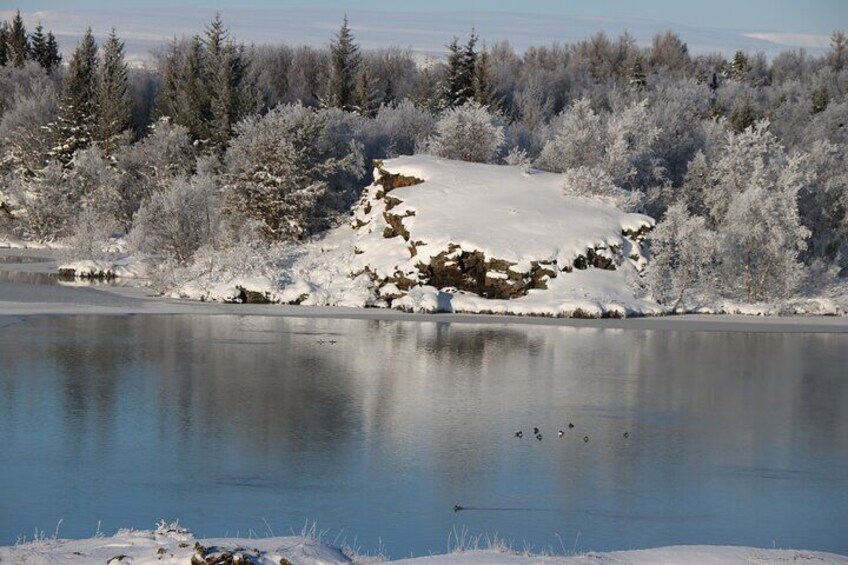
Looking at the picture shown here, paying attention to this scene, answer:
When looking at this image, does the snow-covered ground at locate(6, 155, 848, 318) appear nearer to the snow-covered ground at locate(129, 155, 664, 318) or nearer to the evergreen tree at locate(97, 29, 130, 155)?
the snow-covered ground at locate(129, 155, 664, 318)

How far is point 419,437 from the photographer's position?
18516 mm

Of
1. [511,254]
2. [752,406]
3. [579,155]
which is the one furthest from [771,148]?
[752,406]

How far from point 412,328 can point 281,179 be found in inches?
665

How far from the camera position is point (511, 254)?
38.0m

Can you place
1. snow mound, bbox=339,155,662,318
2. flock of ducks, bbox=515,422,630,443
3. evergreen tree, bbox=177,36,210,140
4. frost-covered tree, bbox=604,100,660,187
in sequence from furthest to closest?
evergreen tree, bbox=177,36,210,140
frost-covered tree, bbox=604,100,660,187
snow mound, bbox=339,155,662,318
flock of ducks, bbox=515,422,630,443

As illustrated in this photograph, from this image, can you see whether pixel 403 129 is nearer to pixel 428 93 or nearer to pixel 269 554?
pixel 428 93

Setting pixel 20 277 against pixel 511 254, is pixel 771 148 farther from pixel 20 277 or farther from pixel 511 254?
pixel 20 277

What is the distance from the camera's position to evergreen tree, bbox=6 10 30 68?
299 ft

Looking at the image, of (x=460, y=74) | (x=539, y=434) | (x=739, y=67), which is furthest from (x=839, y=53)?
(x=539, y=434)

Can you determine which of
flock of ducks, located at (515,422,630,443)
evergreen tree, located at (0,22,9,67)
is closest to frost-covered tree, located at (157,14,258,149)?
evergreen tree, located at (0,22,9,67)

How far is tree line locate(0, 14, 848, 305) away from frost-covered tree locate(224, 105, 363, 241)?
9cm

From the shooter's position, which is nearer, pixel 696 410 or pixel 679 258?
Answer: pixel 696 410

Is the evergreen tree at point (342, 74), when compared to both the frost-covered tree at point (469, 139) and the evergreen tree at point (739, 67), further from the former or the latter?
the evergreen tree at point (739, 67)

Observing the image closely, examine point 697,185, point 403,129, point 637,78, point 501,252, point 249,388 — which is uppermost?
point 637,78
